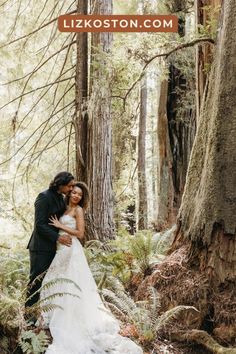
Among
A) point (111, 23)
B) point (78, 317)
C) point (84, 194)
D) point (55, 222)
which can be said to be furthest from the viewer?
point (111, 23)

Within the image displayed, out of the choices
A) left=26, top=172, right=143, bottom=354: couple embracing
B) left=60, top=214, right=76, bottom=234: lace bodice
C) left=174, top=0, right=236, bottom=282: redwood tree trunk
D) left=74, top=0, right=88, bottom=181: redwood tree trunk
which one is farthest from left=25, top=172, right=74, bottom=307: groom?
left=74, top=0, right=88, bottom=181: redwood tree trunk

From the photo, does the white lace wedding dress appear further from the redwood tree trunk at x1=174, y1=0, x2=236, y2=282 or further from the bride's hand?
the redwood tree trunk at x1=174, y1=0, x2=236, y2=282

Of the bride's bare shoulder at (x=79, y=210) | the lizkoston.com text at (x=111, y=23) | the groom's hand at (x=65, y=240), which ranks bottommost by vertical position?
the groom's hand at (x=65, y=240)

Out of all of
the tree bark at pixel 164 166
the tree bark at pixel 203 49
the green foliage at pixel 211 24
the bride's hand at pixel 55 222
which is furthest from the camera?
the tree bark at pixel 164 166

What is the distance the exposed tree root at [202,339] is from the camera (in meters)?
5.15

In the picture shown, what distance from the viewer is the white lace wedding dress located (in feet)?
17.1

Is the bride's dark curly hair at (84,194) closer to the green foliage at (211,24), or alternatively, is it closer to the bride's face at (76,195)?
the bride's face at (76,195)

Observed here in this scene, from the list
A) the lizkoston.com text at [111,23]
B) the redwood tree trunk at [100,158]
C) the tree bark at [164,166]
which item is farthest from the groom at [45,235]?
the tree bark at [164,166]

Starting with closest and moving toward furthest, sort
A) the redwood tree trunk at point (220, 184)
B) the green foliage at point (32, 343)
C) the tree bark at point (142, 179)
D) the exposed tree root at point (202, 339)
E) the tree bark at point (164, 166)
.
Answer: the green foliage at point (32, 343), the exposed tree root at point (202, 339), the redwood tree trunk at point (220, 184), the tree bark at point (164, 166), the tree bark at point (142, 179)

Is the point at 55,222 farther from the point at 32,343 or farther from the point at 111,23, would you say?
the point at 111,23

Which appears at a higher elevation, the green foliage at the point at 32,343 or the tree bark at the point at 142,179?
the tree bark at the point at 142,179

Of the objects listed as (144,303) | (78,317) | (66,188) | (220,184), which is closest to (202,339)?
(144,303)

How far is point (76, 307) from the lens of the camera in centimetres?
582

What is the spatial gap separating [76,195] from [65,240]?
56 cm
